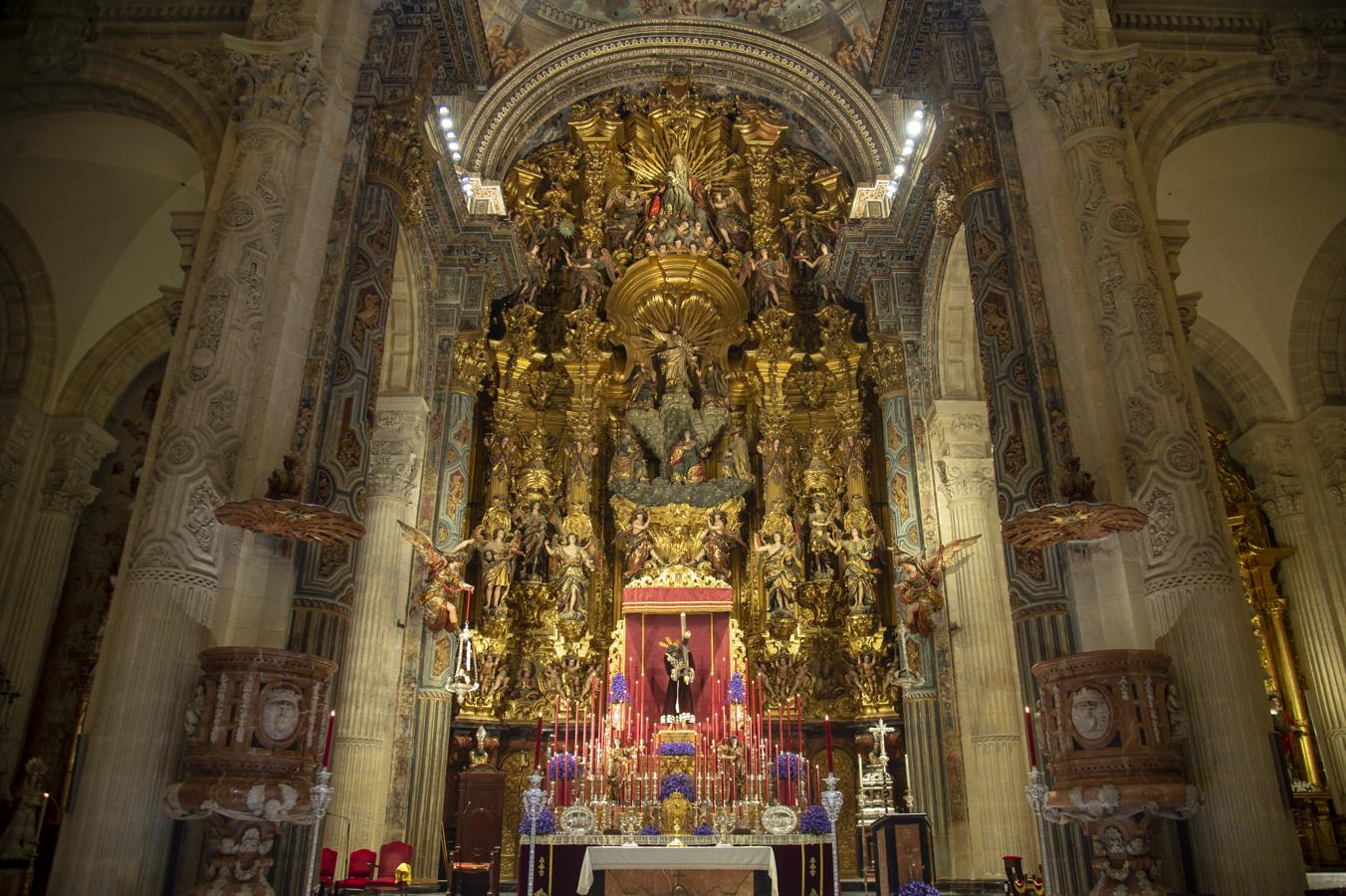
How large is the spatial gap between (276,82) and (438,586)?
282 inches

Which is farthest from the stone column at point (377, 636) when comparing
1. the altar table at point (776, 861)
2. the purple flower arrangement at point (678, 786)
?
the purple flower arrangement at point (678, 786)

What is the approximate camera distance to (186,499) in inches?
289

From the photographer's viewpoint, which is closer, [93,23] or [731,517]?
[93,23]

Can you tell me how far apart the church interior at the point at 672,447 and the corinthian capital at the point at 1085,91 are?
40 mm

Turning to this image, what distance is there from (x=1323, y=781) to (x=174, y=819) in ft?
47.1

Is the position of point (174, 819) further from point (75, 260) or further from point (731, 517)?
point (731, 517)

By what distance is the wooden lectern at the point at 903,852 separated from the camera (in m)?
9.12

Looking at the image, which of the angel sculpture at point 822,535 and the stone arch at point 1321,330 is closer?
the stone arch at point 1321,330

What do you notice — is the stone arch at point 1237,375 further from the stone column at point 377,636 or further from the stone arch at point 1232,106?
the stone column at point 377,636

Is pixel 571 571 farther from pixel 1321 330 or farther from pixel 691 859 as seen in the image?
pixel 1321 330

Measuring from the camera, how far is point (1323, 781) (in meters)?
13.4

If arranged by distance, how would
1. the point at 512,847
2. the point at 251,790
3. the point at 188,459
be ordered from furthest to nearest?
1. the point at 512,847
2. the point at 188,459
3. the point at 251,790

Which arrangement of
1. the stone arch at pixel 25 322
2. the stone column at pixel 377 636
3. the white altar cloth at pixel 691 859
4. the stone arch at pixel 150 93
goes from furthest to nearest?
the stone arch at pixel 25 322, the stone column at pixel 377 636, the stone arch at pixel 150 93, the white altar cloth at pixel 691 859

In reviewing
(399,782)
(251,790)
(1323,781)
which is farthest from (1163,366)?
(399,782)
